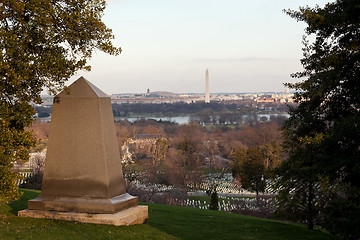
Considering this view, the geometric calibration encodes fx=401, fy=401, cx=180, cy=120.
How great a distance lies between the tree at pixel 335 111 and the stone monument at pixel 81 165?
197 inches

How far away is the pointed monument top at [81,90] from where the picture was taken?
1062 cm

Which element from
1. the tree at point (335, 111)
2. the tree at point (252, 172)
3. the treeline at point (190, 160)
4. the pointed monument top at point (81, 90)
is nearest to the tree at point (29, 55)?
the pointed monument top at point (81, 90)

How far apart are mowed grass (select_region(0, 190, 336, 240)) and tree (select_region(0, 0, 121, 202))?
3.27 ft

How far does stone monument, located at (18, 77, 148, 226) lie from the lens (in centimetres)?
1024

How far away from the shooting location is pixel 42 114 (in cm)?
13975

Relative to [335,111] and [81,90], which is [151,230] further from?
[335,111]

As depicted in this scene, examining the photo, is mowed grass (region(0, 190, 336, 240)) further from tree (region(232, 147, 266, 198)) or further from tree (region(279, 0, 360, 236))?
tree (region(232, 147, 266, 198))

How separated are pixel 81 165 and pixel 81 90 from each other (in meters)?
2.00

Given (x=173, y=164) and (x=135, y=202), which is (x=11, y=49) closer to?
(x=135, y=202)

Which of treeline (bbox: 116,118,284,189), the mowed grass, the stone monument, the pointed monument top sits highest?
the pointed monument top

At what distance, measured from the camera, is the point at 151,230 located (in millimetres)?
10383

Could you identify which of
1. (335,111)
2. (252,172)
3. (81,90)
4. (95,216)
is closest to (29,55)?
(81,90)

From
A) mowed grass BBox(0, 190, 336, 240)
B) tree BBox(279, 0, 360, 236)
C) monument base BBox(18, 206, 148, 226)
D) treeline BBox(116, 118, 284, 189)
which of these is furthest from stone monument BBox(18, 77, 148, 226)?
treeline BBox(116, 118, 284, 189)

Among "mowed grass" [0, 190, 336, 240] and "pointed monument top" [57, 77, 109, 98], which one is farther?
"pointed monument top" [57, 77, 109, 98]
